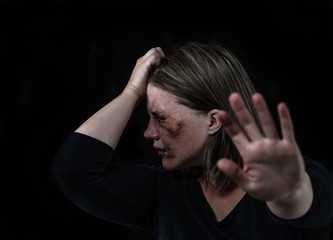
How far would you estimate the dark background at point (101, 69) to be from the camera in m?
1.88

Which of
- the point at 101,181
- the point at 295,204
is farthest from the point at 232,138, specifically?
the point at 101,181

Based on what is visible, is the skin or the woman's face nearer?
the skin

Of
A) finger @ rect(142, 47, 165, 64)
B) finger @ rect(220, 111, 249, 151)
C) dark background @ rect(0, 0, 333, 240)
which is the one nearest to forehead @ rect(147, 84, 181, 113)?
finger @ rect(142, 47, 165, 64)

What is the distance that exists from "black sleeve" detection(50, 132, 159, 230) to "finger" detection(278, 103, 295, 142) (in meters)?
0.62

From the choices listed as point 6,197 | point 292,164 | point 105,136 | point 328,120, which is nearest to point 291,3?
point 328,120

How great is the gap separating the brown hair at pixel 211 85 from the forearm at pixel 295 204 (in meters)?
0.31

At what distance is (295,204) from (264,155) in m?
0.18

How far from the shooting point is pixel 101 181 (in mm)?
1348

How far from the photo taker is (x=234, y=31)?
2.04 m

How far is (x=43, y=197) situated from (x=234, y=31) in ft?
3.62

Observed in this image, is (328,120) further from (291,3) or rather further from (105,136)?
(105,136)

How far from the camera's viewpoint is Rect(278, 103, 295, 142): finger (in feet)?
2.93

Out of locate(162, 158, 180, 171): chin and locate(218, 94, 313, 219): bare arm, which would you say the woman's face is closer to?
locate(162, 158, 180, 171): chin

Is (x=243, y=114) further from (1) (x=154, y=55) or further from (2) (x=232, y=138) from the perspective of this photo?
(1) (x=154, y=55)
